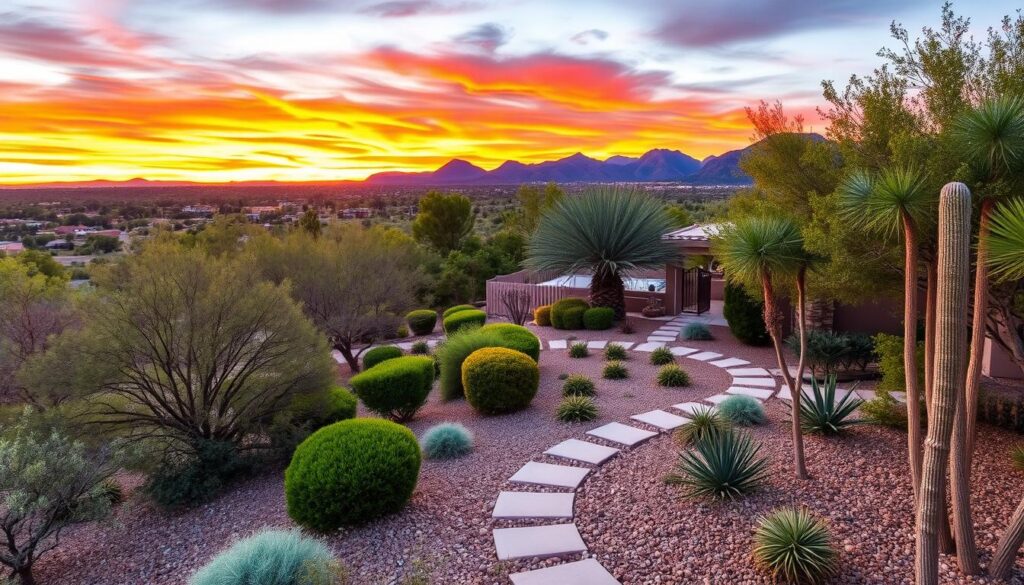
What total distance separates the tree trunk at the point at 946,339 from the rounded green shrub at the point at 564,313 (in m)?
11.5

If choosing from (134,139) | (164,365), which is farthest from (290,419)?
(134,139)

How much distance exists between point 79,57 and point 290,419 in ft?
27.9

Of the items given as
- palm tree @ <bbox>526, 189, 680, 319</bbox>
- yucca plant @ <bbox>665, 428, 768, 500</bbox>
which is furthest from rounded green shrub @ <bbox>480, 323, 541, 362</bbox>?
yucca plant @ <bbox>665, 428, 768, 500</bbox>

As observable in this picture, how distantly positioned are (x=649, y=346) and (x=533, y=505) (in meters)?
7.58

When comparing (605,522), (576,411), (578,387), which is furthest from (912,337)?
(578,387)

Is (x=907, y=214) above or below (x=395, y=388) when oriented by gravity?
above

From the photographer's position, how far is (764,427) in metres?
6.81

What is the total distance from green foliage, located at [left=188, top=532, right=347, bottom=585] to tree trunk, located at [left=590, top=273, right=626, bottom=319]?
11558 mm

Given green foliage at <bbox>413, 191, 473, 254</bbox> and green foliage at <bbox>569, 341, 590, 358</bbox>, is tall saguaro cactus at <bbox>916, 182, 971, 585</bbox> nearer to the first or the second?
green foliage at <bbox>569, 341, 590, 358</bbox>

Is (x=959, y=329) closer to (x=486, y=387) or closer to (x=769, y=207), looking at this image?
(x=769, y=207)

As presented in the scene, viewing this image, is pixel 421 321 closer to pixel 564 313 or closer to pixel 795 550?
pixel 564 313

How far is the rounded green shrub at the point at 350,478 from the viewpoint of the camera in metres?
4.64

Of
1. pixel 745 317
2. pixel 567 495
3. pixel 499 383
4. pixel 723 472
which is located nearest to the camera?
pixel 723 472

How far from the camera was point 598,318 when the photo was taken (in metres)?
14.1
